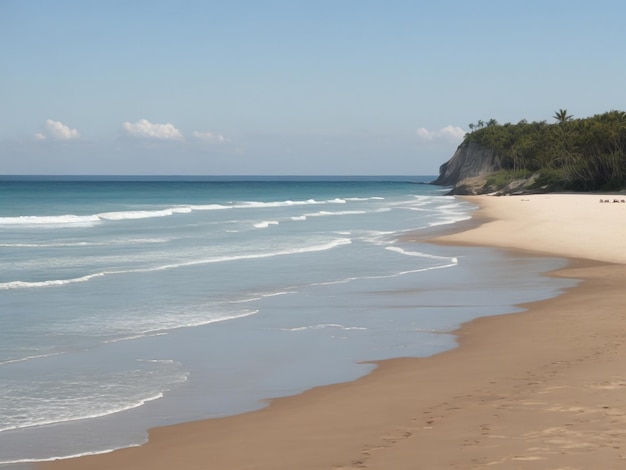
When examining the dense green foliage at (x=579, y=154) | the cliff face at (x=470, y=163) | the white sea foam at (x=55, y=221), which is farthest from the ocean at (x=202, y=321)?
the cliff face at (x=470, y=163)

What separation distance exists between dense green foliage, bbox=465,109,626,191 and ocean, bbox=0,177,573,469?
203 feet

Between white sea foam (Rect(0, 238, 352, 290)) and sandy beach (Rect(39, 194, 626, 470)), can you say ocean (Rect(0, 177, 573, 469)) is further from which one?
sandy beach (Rect(39, 194, 626, 470))

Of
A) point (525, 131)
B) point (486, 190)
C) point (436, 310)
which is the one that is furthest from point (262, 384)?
point (525, 131)

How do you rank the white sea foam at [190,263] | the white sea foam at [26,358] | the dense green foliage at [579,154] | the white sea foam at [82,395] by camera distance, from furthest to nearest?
the dense green foliage at [579,154] → the white sea foam at [190,263] → the white sea foam at [26,358] → the white sea foam at [82,395]

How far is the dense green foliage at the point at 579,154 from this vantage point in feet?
284

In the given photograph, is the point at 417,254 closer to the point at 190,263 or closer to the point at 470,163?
the point at 190,263

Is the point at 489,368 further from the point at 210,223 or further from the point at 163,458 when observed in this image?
the point at 210,223

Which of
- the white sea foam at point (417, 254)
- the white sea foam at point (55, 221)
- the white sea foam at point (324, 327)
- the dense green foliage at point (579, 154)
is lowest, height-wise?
the white sea foam at point (324, 327)

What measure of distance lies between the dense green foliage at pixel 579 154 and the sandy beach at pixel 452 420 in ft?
258

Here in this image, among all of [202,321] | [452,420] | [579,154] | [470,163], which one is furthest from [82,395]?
[470,163]

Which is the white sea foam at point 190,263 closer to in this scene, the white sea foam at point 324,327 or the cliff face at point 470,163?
the white sea foam at point 324,327

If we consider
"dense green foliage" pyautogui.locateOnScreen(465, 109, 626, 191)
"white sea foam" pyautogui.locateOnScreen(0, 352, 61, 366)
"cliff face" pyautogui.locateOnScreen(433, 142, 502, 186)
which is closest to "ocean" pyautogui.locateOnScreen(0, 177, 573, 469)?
"white sea foam" pyautogui.locateOnScreen(0, 352, 61, 366)

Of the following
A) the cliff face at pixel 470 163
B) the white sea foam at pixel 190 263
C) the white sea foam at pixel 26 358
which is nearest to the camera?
the white sea foam at pixel 26 358

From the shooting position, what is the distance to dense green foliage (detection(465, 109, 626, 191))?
8669 cm
